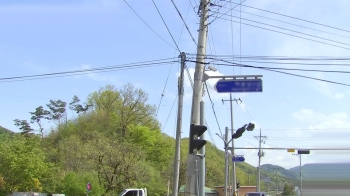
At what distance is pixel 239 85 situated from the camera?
15.8 m

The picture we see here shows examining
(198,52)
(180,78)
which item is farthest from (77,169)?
(198,52)

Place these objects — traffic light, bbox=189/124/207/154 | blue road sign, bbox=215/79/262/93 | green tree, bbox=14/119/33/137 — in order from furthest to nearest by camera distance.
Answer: green tree, bbox=14/119/33/137, blue road sign, bbox=215/79/262/93, traffic light, bbox=189/124/207/154

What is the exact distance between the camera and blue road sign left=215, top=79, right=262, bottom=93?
15.6 m

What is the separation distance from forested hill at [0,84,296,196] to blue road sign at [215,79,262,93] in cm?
2810

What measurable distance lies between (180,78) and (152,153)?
155 ft

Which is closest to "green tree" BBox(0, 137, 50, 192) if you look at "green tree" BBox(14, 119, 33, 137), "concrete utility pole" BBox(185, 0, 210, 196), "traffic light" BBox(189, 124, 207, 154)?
"concrete utility pole" BBox(185, 0, 210, 196)

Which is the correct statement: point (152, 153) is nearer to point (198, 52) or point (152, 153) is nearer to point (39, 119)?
point (39, 119)

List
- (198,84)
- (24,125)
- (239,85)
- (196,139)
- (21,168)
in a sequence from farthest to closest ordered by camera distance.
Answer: (24,125) < (21,168) < (198,84) < (239,85) < (196,139)

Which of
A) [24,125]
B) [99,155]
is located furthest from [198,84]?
[24,125]

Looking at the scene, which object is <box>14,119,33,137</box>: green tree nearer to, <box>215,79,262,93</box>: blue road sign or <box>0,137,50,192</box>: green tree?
<box>0,137,50,192</box>: green tree

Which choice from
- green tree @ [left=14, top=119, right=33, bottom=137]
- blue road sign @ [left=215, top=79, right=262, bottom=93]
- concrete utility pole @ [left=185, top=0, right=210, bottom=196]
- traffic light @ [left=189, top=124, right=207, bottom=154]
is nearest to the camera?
traffic light @ [left=189, top=124, right=207, bottom=154]

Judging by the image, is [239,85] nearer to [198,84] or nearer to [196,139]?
[198,84]

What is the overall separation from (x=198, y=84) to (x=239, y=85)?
273cm

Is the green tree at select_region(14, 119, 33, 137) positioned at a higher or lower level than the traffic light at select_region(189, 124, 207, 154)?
higher
